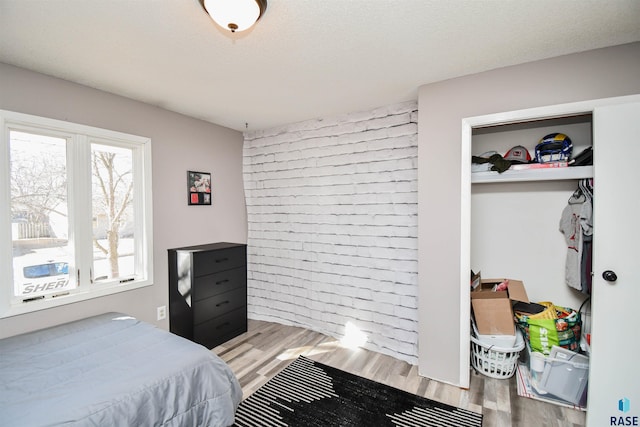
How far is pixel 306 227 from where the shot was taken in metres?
3.41

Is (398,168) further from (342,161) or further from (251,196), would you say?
(251,196)

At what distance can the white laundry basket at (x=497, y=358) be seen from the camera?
2.32 m

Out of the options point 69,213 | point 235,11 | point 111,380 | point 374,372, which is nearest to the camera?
point 235,11

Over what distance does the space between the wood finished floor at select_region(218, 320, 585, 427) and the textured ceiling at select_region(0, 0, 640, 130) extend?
2485 mm

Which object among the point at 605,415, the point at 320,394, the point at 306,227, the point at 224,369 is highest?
the point at 306,227

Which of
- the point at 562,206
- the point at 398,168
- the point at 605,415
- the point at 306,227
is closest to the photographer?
the point at 605,415

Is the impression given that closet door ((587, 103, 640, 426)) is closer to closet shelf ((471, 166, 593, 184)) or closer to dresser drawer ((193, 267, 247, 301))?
closet shelf ((471, 166, 593, 184))

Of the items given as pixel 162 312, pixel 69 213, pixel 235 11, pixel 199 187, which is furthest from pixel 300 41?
pixel 162 312

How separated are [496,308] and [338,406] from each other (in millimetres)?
1500

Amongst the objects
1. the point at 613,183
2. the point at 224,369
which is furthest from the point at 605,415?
the point at 224,369

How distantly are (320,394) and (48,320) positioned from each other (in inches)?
84.6

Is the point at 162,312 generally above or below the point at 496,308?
below

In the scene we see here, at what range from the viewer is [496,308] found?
2.36 m

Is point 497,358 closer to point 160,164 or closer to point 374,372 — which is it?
point 374,372
